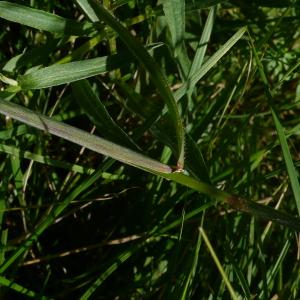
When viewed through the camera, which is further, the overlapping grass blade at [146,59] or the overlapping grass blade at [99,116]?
the overlapping grass blade at [99,116]

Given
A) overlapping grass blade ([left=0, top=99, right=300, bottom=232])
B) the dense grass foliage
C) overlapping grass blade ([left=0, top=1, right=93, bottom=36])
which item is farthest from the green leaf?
overlapping grass blade ([left=0, top=99, right=300, bottom=232])

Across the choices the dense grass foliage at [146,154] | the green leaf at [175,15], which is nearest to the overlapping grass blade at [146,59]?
the dense grass foliage at [146,154]

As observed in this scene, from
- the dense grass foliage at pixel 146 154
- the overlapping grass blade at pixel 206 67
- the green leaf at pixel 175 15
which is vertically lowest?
the dense grass foliage at pixel 146 154

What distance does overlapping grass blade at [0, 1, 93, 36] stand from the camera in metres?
0.90

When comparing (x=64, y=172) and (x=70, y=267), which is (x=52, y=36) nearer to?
(x=64, y=172)

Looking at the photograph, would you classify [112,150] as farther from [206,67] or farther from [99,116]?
[206,67]

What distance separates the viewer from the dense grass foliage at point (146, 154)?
3.08ft

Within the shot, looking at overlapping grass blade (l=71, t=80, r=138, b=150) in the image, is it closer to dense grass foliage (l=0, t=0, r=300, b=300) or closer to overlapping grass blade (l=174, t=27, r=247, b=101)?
dense grass foliage (l=0, t=0, r=300, b=300)

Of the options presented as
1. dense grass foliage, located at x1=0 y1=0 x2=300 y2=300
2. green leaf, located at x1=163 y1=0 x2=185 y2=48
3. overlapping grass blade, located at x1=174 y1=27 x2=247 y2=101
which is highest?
green leaf, located at x1=163 y1=0 x2=185 y2=48

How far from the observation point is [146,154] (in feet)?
3.02

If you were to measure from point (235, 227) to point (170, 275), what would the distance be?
7.7 inches

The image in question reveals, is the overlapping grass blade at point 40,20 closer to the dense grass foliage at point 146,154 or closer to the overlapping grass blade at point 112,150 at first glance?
the dense grass foliage at point 146,154

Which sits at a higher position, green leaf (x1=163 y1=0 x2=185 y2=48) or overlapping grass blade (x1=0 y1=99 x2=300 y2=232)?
green leaf (x1=163 y1=0 x2=185 y2=48)

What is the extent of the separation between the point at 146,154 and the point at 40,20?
0.98ft
